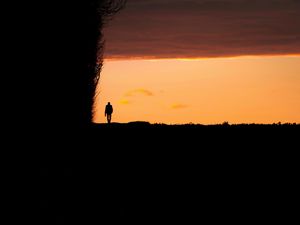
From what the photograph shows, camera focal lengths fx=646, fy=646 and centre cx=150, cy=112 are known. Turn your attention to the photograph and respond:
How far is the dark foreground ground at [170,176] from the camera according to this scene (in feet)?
33.0

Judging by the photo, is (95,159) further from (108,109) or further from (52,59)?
(108,109)

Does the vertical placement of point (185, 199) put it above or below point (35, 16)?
below

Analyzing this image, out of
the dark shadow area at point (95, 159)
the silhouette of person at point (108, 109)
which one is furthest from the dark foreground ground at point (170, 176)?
the silhouette of person at point (108, 109)

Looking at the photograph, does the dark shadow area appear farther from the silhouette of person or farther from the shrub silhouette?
the silhouette of person

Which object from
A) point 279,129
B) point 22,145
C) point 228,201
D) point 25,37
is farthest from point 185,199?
point 279,129

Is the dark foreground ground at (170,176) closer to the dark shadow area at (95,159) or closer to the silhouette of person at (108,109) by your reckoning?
the dark shadow area at (95,159)

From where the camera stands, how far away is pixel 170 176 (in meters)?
12.8

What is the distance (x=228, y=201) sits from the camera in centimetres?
1085

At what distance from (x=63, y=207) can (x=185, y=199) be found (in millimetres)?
2095

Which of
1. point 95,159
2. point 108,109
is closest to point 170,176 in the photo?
point 95,159

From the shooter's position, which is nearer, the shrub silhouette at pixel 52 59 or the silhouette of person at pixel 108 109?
the shrub silhouette at pixel 52 59

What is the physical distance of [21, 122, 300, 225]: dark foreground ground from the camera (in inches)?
396

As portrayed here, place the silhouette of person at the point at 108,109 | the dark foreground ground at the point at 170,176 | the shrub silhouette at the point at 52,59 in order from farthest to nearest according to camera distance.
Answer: the silhouette of person at the point at 108,109, the shrub silhouette at the point at 52,59, the dark foreground ground at the point at 170,176

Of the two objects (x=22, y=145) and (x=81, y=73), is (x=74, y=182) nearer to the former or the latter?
(x=22, y=145)
